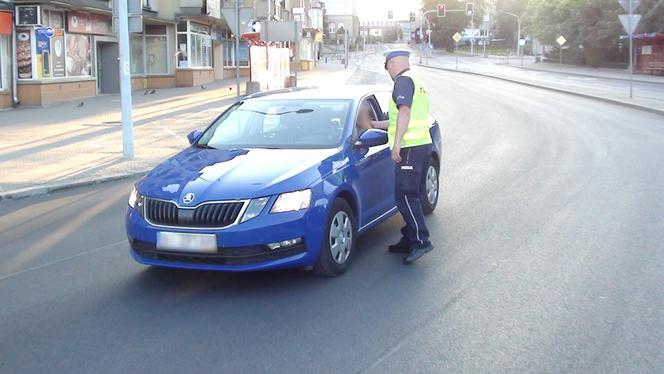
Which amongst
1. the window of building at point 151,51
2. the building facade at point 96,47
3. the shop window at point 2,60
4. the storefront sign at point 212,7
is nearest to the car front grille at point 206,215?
the building facade at point 96,47

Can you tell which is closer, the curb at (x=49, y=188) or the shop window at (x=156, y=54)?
the curb at (x=49, y=188)

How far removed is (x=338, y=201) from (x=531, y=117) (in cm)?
1543

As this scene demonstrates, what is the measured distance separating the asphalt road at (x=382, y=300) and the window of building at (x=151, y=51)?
24.1 metres

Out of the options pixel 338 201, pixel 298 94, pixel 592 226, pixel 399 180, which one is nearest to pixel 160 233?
pixel 338 201

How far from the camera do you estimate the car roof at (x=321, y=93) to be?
7.01 metres

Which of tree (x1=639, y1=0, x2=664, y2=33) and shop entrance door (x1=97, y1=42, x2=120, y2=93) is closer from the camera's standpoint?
shop entrance door (x1=97, y1=42, x2=120, y2=93)

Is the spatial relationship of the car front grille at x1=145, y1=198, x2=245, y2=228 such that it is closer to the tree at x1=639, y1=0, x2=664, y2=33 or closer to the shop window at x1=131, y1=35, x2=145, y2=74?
the shop window at x1=131, y1=35, x2=145, y2=74

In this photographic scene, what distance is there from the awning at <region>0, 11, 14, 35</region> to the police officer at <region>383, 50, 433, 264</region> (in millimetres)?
17919

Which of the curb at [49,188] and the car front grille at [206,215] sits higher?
the car front grille at [206,215]

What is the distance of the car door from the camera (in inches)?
248

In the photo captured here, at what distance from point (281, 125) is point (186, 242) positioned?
6.06ft

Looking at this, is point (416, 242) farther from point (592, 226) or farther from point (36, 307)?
point (36, 307)

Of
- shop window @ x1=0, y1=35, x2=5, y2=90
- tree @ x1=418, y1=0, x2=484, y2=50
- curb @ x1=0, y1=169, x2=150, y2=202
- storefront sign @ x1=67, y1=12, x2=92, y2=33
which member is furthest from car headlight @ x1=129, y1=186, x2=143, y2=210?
tree @ x1=418, y1=0, x2=484, y2=50

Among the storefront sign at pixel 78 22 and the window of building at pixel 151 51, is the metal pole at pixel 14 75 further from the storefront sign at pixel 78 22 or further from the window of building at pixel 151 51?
the window of building at pixel 151 51
